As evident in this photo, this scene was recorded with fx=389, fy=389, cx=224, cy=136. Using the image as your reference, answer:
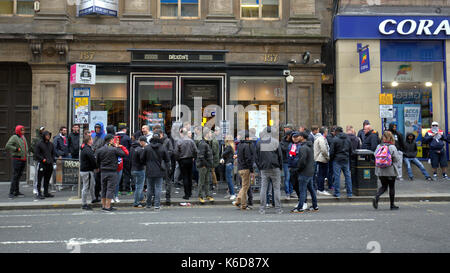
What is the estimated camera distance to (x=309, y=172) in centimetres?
977

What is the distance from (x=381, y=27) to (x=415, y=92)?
334cm

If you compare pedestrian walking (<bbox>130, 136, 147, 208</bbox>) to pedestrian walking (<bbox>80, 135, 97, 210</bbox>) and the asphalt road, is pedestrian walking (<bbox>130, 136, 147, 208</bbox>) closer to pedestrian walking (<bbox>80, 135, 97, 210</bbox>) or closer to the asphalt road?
the asphalt road

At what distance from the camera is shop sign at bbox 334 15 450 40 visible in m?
16.9

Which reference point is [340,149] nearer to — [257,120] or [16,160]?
[257,120]

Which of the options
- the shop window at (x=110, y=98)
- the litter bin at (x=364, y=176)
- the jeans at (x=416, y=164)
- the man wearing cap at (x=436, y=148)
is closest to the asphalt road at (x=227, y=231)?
the litter bin at (x=364, y=176)

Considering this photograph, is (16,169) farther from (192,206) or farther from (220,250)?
(220,250)

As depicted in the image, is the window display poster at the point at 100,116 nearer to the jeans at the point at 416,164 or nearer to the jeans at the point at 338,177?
the jeans at the point at 338,177

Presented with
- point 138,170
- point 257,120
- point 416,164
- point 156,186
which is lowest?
point 156,186

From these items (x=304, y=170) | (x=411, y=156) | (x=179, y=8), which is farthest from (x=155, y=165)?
(x=411, y=156)

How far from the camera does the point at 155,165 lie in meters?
10.5

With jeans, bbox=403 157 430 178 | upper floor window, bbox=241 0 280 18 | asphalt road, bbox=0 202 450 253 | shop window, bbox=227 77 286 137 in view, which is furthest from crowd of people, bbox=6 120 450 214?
upper floor window, bbox=241 0 280 18

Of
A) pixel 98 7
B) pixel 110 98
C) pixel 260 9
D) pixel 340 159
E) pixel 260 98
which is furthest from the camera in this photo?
pixel 260 9
